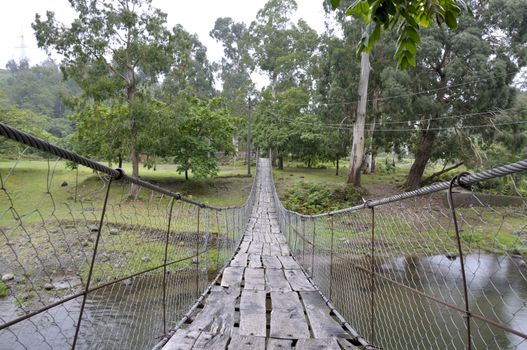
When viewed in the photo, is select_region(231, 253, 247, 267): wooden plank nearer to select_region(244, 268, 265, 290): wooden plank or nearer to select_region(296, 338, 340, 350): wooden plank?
select_region(244, 268, 265, 290): wooden plank

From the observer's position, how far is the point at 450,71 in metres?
9.31

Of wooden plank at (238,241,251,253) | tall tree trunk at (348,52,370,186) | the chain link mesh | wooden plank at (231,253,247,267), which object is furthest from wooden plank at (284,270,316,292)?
tall tree trunk at (348,52,370,186)

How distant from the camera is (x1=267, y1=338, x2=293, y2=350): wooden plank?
1.67 meters

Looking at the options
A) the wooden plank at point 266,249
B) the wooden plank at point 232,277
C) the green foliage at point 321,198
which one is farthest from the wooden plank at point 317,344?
the green foliage at point 321,198

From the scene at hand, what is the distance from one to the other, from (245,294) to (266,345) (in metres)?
0.81

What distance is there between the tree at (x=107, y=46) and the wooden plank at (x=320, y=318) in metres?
8.41

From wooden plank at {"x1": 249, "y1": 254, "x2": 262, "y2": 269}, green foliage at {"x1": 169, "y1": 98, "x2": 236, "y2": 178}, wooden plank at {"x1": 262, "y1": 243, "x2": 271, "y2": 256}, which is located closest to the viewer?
wooden plank at {"x1": 249, "y1": 254, "x2": 262, "y2": 269}

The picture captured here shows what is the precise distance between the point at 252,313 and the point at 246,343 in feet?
1.38

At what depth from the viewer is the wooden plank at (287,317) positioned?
185cm

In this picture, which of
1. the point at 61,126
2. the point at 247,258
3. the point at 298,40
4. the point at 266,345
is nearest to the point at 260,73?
the point at 298,40

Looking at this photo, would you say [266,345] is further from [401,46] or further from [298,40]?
[298,40]

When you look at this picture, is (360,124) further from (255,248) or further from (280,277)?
(280,277)

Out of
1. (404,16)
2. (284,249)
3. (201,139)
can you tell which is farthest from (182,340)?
(201,139)

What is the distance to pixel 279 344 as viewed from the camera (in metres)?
1.71
